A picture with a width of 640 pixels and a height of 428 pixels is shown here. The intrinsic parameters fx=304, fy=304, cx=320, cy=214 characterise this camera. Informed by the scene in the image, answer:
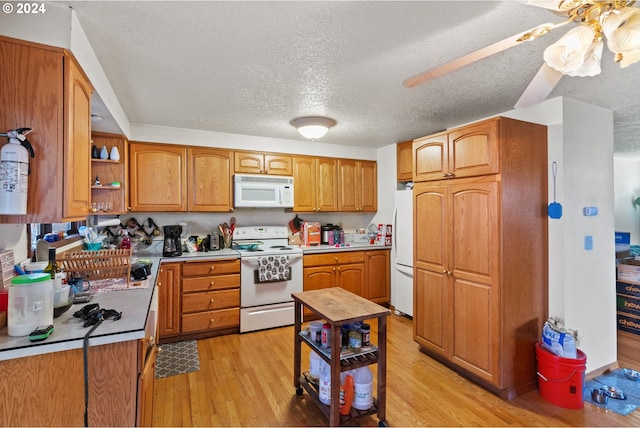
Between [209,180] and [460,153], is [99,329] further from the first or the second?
[460,153]

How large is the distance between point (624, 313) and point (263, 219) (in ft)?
14.7

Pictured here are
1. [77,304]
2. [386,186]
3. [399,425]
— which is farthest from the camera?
[386,186]

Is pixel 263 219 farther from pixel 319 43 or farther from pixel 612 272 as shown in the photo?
pixel 612 272

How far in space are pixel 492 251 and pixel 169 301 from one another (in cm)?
302

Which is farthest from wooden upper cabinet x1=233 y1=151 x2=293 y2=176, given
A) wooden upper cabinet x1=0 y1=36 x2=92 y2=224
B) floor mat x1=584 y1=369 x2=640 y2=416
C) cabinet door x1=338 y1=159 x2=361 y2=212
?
floor mat x1=584 y1=369 x2=640 y2=416

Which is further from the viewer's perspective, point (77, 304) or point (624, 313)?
point (624, 313)

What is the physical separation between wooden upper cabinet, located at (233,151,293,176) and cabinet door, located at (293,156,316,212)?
0.38ft

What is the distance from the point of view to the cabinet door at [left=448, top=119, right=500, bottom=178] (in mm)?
A: 2227

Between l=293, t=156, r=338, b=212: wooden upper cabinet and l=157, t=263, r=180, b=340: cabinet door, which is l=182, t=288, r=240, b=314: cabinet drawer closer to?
l=157, t=263, r=180, b=340: cabinet door

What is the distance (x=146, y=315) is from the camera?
4.98 ft

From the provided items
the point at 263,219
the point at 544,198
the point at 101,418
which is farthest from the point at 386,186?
the point at 101,418

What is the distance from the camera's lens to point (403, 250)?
3.88m

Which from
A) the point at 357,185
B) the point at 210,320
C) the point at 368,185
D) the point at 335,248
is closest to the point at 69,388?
the point at 210,320

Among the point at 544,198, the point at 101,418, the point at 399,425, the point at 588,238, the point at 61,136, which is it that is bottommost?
the point at 399,425
